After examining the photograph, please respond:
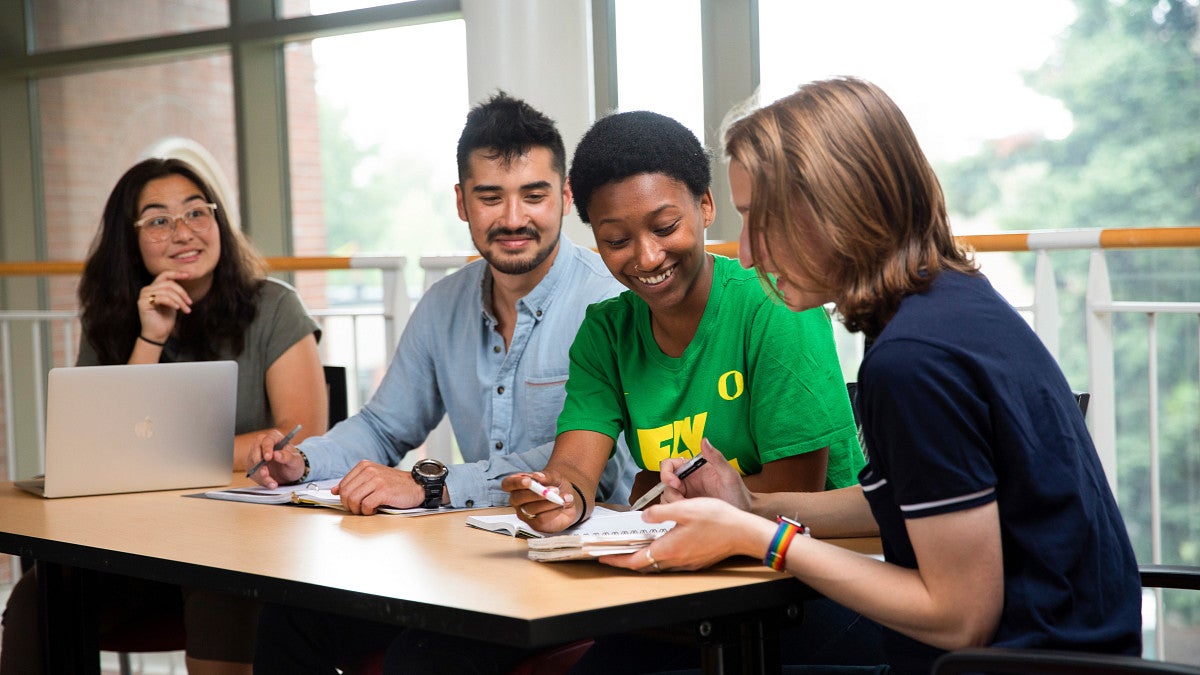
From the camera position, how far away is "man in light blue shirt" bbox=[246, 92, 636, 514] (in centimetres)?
218

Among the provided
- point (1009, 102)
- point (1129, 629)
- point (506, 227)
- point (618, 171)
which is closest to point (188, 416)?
point (506, 227)

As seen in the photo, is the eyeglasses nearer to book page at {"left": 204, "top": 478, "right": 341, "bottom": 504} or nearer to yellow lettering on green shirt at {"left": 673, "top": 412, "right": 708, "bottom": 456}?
book page at {"left": 204, "top": 478, "right": 341, "bottom": 504}

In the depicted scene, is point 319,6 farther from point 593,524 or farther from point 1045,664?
point 1045,664

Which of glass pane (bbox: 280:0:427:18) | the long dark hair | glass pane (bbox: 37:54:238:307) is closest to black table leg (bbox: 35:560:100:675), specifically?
the long dark hair

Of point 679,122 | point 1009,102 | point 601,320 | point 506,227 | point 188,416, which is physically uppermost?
point 1009,102

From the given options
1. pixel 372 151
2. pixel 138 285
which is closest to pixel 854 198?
pixel 138 285

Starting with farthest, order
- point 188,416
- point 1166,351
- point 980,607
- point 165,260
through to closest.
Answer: point 1166,351
point 165,260
point 188,416
point 980,607

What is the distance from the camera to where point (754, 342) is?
177cm

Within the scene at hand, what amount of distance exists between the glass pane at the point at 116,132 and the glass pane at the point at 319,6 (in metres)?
0.46

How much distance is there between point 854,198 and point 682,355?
59cm

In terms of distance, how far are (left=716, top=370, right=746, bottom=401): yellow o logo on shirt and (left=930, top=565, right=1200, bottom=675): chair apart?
0.67 meters

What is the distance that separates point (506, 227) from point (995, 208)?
2513 mm

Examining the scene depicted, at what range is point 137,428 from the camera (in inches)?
82.6

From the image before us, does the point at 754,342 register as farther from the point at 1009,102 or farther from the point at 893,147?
the point at 1009,102
